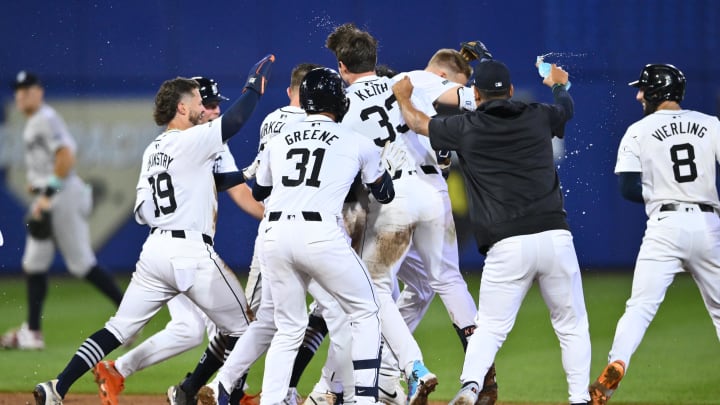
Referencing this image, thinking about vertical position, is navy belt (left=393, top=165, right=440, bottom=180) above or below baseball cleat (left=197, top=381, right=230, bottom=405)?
above

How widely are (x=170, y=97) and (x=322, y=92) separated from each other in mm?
1023

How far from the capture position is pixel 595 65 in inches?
491

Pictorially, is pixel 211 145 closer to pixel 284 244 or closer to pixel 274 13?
pixel 284 244

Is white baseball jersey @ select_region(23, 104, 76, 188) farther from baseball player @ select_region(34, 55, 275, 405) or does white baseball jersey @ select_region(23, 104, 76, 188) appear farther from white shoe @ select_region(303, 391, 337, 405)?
white shoe @ select_region(303, 391, 337, 405)

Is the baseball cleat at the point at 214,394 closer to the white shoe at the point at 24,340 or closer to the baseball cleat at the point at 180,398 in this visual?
the baseball cleat at the point at 180,398

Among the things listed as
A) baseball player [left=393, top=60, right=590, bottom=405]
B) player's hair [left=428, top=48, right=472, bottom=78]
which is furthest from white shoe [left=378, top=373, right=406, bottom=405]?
player's hair [left=428, top=48, right=472, bottom=78]

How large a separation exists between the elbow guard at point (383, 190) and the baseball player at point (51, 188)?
6.27m

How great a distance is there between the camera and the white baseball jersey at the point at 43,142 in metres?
11.7

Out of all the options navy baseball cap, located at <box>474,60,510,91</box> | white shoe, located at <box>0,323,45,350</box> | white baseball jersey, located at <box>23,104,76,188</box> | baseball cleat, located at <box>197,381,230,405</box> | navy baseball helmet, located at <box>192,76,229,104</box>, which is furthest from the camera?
white baseball jersey, located at <box>23,104,76,188</box>

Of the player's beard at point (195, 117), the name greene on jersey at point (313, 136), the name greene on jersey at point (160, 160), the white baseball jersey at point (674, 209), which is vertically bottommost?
the white baseball jersey at point (674, 209)

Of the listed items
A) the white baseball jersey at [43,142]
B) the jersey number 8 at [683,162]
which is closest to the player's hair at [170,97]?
the jersey number 8 at [683,162]

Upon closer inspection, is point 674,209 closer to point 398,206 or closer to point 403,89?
point 398,206

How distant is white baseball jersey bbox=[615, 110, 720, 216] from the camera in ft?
20.0

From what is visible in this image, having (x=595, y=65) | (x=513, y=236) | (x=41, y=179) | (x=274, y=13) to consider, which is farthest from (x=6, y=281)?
(x=513, y=236)
